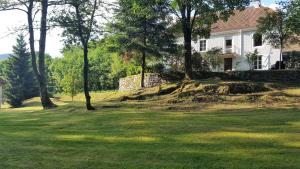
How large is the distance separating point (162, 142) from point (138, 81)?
77.8 feet

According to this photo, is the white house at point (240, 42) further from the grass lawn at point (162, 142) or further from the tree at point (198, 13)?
the grass lawn at point (162, 142)

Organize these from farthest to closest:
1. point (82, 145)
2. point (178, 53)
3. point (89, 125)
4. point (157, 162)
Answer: point (178, 53), point (89, 125), point (82, 145), point (157, 162)

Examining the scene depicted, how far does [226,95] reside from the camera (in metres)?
23.9

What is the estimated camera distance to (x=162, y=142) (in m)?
11.9

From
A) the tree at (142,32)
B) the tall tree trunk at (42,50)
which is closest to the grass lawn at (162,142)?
the tall tree trunk at (42,50)

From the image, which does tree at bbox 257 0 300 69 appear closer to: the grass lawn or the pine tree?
the grass lawn

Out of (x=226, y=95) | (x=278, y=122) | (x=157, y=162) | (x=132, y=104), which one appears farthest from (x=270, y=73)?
(x=157, y=162)

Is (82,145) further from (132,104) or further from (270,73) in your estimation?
(270,73)

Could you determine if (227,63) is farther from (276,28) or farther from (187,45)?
(187,45)

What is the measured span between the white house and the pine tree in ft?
65.6

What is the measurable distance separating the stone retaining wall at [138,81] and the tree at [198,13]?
9.47ft

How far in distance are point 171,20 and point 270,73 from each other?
7236 millimetres

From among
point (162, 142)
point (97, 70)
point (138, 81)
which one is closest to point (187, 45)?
point (138, 81)

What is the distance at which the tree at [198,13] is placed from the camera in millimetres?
25755
